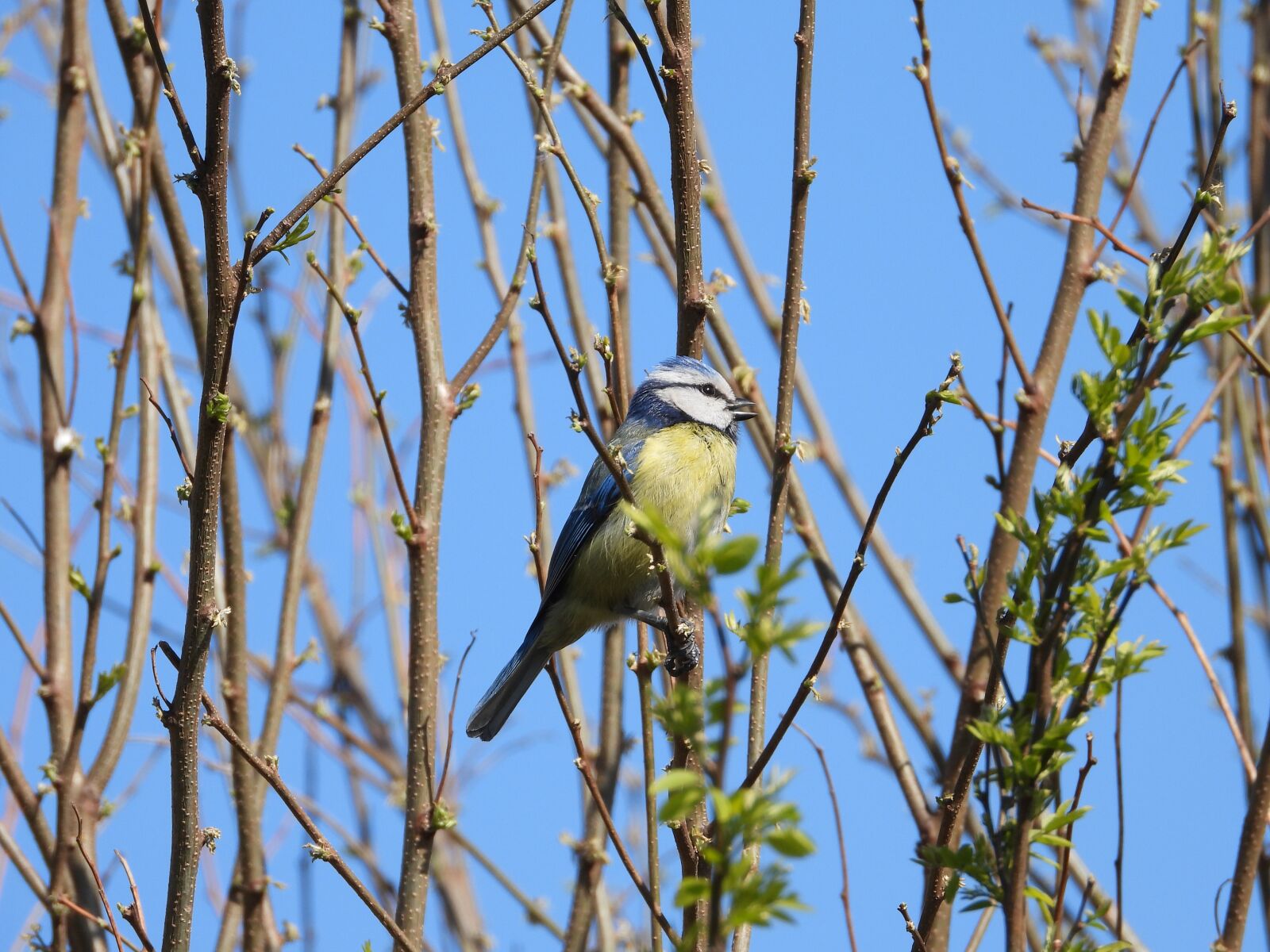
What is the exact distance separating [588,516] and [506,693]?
2.03 ft

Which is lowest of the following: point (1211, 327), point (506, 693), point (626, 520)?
point (1211, 327)

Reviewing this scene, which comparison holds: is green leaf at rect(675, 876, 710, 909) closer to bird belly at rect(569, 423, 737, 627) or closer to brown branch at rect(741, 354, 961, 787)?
brown branch at rect(741, 354, 961, 787)

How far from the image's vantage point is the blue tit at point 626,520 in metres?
4.00

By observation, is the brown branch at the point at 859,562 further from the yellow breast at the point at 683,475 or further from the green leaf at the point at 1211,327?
the yellow breast at the point at 683,475

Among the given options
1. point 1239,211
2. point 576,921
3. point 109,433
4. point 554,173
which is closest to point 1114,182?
point 1239,211

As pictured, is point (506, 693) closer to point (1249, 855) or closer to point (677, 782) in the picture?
point (1249, 855)

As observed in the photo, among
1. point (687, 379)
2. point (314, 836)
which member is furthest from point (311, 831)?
point (687, 379)

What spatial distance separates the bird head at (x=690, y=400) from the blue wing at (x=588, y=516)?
21 centimetres

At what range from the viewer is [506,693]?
4.14m

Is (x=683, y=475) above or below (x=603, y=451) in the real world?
above

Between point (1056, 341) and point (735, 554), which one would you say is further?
point (1056, 341)

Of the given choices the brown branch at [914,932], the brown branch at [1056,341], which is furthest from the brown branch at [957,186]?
the brown branch at [914,932]

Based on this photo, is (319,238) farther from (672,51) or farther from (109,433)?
(672,51)

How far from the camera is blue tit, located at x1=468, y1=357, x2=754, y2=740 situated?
4.00m
